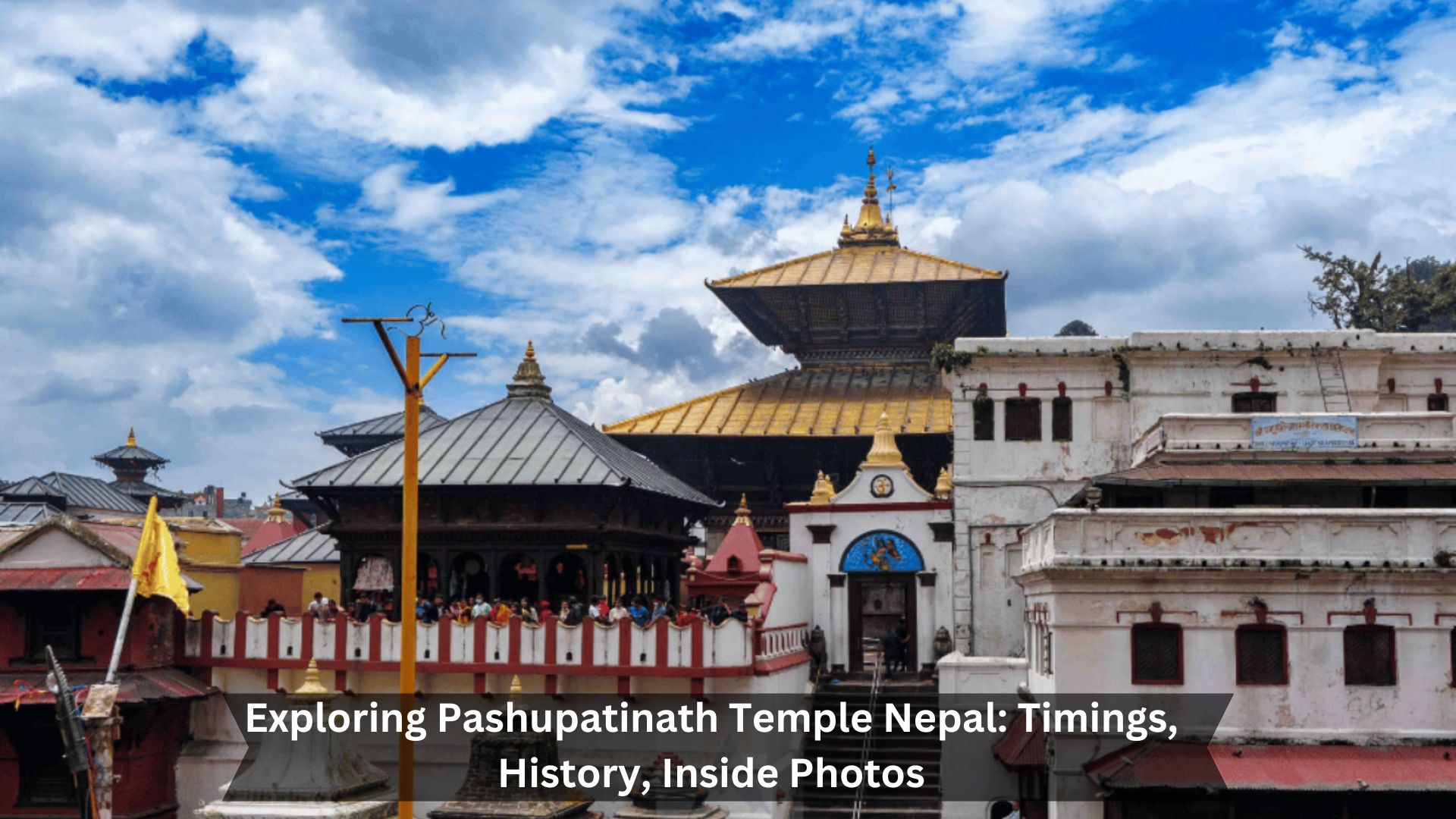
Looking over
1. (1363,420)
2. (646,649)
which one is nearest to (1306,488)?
(1363,420)

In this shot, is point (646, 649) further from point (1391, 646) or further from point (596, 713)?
point (1391, 646)

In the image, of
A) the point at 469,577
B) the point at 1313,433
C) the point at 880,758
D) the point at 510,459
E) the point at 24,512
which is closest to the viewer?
the point at 1313,433

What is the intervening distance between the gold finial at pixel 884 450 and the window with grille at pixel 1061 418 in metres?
4.24

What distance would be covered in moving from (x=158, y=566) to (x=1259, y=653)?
2266 centimetres

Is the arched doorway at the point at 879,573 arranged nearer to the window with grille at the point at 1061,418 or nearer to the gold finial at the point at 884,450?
the gold finial at the point at 884,450

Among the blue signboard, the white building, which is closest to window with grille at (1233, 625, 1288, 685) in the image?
the white building

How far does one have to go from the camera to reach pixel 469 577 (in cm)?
4378

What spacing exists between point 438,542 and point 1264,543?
798 inches

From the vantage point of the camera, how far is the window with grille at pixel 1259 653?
30.8 meters

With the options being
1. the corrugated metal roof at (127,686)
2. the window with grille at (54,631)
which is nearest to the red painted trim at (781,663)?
the corrugated metal roof at (127,686)

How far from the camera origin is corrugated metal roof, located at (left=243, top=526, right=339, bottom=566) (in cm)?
4928

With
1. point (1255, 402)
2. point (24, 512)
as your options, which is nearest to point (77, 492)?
point (24, 512)

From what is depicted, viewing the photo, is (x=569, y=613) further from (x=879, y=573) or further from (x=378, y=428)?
(x=378, y=428)

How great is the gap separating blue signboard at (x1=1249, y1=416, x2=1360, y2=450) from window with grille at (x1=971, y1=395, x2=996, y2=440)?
7.37m
